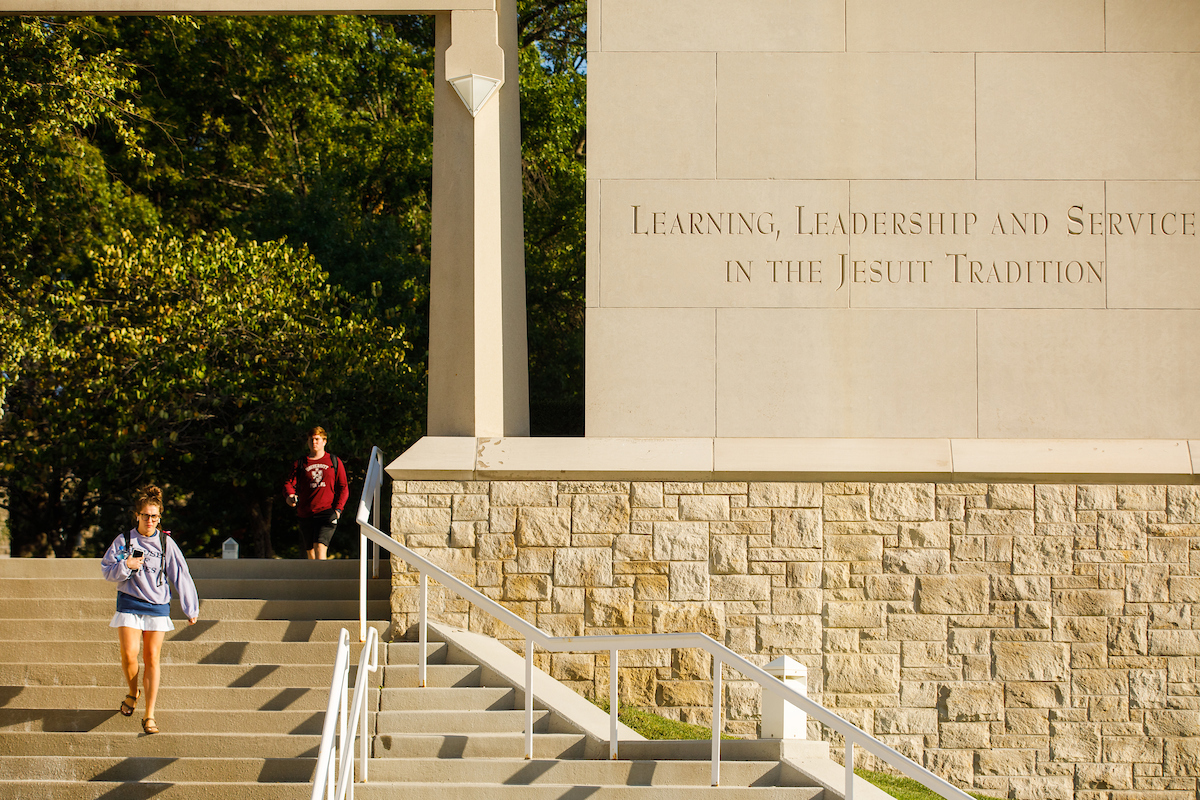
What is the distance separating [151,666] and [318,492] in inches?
110

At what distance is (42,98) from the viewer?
36.6ft

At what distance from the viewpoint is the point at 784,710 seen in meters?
6.45

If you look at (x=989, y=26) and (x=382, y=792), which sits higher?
(x=989, y=26)

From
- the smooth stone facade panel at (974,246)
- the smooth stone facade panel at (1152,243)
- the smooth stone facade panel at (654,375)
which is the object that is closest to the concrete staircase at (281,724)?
the smooth stone facade panel at (654,375)

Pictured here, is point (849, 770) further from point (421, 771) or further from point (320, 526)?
point (320, 526)

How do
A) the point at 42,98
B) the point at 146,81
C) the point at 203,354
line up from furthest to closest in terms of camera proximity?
1. the point at 146,81
2. the point at 203,354
3. the point at 42,98

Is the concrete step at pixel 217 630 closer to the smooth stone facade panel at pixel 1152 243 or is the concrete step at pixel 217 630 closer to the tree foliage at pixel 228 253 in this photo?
the tree foliage at pixel 228 253

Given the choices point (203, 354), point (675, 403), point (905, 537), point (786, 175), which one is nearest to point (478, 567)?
point (675, 403)

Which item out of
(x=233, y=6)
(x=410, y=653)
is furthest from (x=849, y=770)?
(x=233, y=6)

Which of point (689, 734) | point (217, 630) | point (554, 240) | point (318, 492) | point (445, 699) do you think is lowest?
point (689, 734)

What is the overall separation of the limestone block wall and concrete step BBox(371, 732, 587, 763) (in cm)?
150

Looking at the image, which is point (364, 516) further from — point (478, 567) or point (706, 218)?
point (706, 218)

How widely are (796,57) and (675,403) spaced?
284 centimetres

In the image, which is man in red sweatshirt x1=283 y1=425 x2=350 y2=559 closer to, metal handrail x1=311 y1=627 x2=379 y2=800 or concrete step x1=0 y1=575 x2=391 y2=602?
concrete step x1=0 y1=575 x2=391 y2=602
